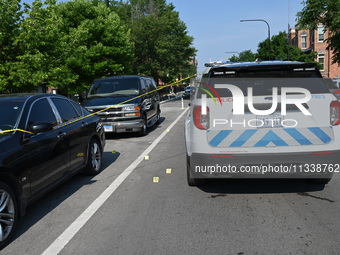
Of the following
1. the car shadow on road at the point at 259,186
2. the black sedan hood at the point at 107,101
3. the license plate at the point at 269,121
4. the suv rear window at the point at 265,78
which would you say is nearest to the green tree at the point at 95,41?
the black sedan hood at the point at 107,101

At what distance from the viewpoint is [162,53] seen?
41312mm

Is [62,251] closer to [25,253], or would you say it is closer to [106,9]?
[25,253]

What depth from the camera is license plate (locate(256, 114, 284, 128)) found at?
4.45 metres

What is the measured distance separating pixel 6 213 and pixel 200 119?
2.50 meters

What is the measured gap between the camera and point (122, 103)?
1086 centimetres

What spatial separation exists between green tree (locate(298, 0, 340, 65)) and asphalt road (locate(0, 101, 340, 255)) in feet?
54.1

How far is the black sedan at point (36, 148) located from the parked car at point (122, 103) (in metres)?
3.88

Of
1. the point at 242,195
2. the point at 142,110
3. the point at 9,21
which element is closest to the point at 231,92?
the point at 242,195

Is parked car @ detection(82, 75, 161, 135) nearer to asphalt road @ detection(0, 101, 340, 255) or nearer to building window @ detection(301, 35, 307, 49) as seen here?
asphalt road @ detection(0, 101, 340, 255)

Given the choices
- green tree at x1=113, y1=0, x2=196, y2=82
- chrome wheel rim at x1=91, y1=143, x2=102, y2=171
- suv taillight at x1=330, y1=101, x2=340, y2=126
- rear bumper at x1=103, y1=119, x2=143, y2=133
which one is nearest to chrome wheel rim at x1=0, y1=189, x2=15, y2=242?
chrome wheel rim at x1=91, y1=143, x2=102, y2=171

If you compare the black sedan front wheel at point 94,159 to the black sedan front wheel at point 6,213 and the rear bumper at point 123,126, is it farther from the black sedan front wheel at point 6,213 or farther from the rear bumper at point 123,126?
the rear bumper at point 123,126

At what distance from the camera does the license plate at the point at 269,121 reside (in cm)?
445

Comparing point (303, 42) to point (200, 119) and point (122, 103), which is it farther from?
point (200, 119)

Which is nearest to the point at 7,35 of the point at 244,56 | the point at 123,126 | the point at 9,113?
the point at 123,126
